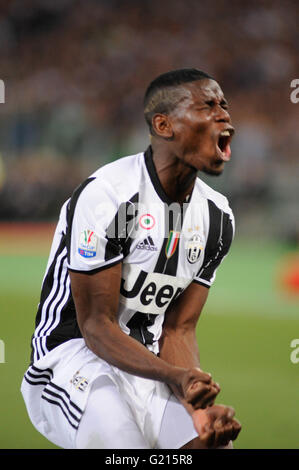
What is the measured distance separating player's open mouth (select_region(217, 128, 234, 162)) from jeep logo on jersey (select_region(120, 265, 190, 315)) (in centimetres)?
52

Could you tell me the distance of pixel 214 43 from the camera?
18625 millimetres

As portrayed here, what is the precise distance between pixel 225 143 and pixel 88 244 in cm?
64

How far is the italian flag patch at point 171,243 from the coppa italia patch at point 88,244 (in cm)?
34

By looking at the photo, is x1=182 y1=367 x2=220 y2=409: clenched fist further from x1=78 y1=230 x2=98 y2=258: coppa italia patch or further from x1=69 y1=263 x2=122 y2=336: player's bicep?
x1=78 y1=230 x2=98 y2=258: coppa italia patch

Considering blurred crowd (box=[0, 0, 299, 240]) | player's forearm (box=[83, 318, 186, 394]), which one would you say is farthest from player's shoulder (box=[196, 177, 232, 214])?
blurred crowd (box=[0, 0, 299, 240])

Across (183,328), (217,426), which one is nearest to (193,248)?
(183,328)

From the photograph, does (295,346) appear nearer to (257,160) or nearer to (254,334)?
(254,334)

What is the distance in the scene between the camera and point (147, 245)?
8.80 feet

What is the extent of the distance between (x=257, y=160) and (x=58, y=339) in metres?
14.2

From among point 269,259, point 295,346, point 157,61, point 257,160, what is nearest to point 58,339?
point 295,346

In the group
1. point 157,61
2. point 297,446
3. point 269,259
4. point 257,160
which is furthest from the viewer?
point 157,61

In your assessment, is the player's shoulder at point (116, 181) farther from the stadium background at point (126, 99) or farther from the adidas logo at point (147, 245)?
the stadium background at point (126, 99)

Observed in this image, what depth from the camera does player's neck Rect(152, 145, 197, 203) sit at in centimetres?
269

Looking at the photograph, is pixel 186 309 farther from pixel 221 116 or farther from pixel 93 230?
pixel 221 116
